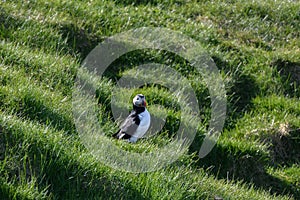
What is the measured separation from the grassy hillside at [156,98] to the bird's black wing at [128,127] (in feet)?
0.50

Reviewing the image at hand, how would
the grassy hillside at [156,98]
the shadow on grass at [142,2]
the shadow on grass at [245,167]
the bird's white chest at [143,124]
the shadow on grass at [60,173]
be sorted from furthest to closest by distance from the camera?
1. the shadow on grass at [142,2]
2. the shadow on grass at [245,167]
3. the bird's white chest at [143,124]
4. the grassy hillside at [156,98]
5. the shadow on grass at [60,173]

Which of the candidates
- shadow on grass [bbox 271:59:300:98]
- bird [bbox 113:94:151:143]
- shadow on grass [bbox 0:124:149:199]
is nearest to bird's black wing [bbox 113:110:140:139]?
bird [bbox 113:94:151:143]

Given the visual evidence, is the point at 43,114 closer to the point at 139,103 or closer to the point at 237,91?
the point at 139,103

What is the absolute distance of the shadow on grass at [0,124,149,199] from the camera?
21.7ft

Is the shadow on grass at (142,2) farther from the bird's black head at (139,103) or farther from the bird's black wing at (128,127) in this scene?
the bird's black wing at (128,127)

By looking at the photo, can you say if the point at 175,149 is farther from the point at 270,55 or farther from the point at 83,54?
the point at 270,55

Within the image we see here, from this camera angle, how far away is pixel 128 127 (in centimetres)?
828

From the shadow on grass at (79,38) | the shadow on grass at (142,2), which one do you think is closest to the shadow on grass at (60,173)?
the shadow on grass at (79,38)

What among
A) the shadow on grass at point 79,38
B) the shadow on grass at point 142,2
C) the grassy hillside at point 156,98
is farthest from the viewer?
the shadow on grass at point 142,2

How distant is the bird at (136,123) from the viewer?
8.22 metres

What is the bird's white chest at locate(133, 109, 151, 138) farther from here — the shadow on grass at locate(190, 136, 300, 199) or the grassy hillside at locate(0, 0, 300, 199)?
the shadow on grass at locate(190, 136, 300, 199)

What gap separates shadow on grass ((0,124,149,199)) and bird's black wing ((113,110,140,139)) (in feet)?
4.11

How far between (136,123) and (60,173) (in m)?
1.85

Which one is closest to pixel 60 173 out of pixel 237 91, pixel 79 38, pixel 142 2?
pixel 79 38
